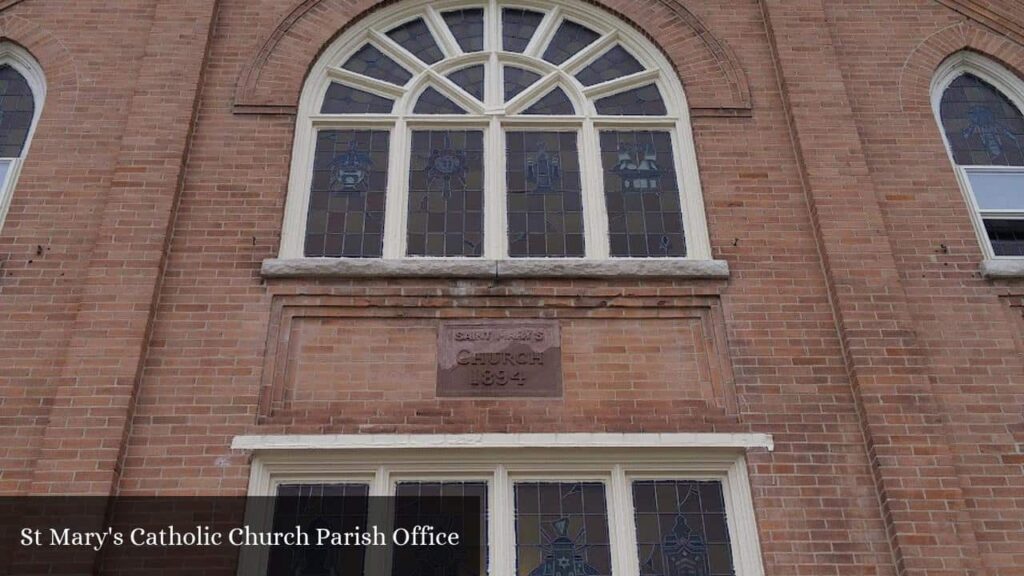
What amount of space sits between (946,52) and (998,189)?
1.71m

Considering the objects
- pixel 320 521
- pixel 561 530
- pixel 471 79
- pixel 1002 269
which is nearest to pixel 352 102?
pixel 471 79

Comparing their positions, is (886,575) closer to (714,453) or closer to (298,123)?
(714,453)

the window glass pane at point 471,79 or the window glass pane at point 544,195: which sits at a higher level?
the window glass pane at point 471,79

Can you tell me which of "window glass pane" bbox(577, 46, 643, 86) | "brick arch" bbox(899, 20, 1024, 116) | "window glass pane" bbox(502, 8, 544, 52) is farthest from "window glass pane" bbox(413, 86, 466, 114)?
"brick arch" bbox(899, 20, 1024, 116)

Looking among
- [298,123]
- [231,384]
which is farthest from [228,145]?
[231,384]

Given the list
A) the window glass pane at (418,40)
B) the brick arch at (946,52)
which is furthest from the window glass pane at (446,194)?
the brick arch at (946,52)

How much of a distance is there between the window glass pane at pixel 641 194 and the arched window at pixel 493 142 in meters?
0.01

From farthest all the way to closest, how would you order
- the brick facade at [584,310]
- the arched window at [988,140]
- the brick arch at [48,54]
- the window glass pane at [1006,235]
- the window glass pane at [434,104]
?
the window glass pane at [434,104]
the brick arch at [48,54]
the arched window at [988,140]
the window glass pane at [1006,235]
the brick facade at [584,310]

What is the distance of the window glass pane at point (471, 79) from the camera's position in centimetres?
1024

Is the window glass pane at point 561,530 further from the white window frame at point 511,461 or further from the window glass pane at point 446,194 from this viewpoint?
the window glass pane at point 446,194

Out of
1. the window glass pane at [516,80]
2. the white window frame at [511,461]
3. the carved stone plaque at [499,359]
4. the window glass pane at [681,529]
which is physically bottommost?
the window glass pane at [681,529]

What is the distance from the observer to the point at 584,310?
857 centimetres

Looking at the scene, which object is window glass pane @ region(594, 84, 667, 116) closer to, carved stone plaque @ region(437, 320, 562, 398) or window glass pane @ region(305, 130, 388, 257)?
window glass pane @ region(305, 130, 388, 257)

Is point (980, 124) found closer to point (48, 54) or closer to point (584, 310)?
point (584, 310)
